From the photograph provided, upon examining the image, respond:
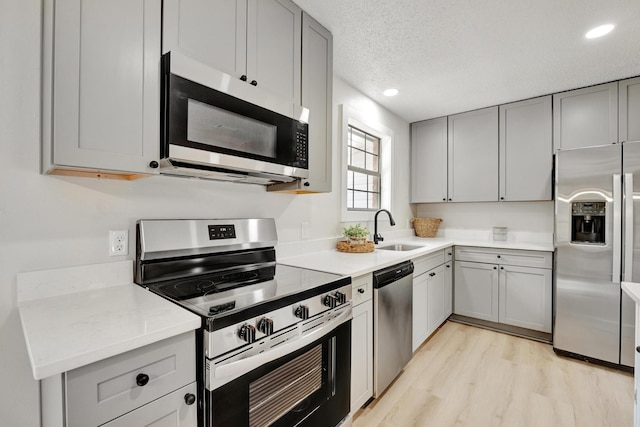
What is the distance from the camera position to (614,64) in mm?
2434

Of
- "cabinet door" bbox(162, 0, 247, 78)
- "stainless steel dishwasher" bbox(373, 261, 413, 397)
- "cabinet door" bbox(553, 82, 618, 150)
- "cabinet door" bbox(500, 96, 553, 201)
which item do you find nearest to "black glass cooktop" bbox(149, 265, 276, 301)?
"stainless steel dishwasher" bbox(373, 261, 413, 397)

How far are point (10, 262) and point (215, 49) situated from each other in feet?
3.72

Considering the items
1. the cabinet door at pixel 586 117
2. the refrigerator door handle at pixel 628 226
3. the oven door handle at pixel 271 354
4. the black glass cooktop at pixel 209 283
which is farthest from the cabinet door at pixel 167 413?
the cabinet door at pixel 586 117

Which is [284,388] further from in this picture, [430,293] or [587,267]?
[587,267]

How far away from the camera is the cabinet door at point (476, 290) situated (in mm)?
3119

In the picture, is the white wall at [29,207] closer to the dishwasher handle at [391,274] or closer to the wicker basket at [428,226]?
the dishwasher handle at [391,274]

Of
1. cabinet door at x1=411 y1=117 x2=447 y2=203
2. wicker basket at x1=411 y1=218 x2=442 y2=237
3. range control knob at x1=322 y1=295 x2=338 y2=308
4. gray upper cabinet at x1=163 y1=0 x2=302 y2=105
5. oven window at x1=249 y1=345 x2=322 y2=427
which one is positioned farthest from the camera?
wicker basket at x1=411 y1=218 x2=442 y2=237

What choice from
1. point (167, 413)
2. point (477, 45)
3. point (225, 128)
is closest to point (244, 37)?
point (225, 128)

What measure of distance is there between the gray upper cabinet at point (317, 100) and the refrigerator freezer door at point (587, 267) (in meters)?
2.13

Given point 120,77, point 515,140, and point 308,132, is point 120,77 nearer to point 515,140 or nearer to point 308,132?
point 308,132

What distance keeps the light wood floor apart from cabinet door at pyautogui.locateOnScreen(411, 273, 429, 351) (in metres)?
0.16

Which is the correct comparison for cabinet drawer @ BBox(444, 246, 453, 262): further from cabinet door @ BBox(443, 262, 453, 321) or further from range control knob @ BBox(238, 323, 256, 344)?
range control knob @ BBox(238, 323, 256, 344)

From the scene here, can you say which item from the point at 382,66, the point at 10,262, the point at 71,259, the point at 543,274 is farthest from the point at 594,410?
the point at 10,262

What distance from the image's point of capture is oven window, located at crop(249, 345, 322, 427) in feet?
3.72
